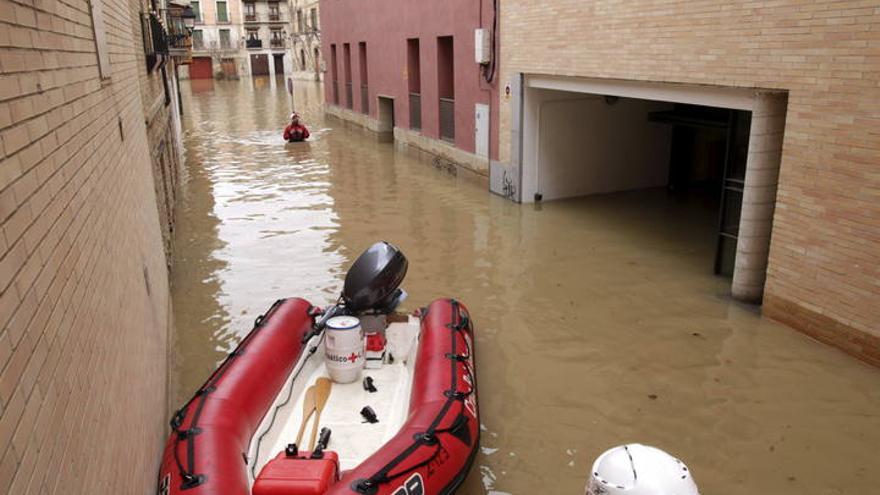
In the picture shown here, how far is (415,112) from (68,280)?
16755 mm

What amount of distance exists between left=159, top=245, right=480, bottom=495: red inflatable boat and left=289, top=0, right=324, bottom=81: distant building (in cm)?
4539

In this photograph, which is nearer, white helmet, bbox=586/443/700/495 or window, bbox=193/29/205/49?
white helmet, bbox=586/443/700/495

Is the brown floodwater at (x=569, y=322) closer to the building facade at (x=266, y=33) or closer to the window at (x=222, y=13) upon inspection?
the building facade at (x=266, y=33)

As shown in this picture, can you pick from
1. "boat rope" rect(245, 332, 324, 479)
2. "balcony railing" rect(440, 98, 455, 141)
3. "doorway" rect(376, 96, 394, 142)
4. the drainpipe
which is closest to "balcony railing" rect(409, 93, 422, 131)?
"balcony railing" rect(440, 98, 455, 141)

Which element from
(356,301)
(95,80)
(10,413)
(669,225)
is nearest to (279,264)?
(356,301)

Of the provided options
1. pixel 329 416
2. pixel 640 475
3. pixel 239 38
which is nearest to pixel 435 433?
pixel 329 416

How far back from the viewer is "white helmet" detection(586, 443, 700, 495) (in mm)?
2535

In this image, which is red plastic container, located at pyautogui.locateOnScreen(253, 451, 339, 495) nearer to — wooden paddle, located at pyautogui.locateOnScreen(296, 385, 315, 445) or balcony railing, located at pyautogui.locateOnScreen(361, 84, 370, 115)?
wooden paddle, located at pyautogui.locateOnScreen(296, 385, 315, 445)

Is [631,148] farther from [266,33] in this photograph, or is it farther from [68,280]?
[266,33]

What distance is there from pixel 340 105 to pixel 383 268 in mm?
21284

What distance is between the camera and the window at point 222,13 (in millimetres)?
59938

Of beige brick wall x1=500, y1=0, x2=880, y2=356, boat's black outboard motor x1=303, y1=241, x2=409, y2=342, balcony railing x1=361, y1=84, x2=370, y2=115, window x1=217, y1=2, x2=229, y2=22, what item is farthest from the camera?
window x1=217, y1=2, x2=229, y2=22

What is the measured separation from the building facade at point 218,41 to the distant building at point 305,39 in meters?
5.68

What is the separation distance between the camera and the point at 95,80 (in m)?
4.77
